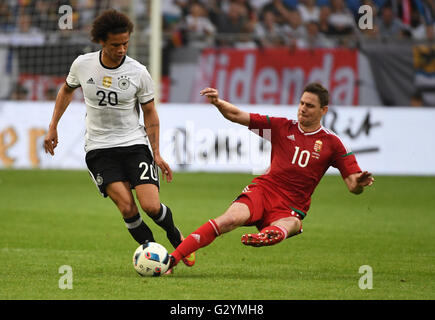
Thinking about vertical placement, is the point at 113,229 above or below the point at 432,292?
below

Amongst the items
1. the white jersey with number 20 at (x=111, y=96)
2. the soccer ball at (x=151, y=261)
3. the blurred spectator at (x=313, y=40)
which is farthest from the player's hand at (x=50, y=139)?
the blurred spectator at (x=313, y=40)

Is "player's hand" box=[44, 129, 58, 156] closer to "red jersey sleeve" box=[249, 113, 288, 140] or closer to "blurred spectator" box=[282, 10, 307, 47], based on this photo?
"red jersey sleeve" box=[249, 113, 288, 140]

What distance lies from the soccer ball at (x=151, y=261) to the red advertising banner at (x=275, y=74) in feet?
42.2

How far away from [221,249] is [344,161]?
2362 millimetres

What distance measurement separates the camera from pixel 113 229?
1117 centimetres

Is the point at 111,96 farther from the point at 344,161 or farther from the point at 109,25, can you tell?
the point at 344,161

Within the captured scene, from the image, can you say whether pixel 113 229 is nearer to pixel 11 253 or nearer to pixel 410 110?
pixel 11 253

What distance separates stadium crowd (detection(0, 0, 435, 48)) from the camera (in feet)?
66.5

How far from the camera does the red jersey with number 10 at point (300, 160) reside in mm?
7719

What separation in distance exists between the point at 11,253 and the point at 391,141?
438 inches

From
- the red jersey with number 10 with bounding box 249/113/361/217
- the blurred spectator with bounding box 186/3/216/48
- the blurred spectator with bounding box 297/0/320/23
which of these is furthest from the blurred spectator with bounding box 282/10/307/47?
the red jersey with number 10 with bounding box 249/113/361/217

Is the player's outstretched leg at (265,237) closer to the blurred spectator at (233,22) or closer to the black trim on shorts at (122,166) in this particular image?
the black trim on shorts at (122,166)

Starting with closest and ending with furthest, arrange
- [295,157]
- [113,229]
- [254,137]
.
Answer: [295,157], [113,229], [254,137]

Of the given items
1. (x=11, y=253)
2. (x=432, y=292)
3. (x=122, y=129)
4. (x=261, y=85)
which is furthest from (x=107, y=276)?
(x=261, y=85)
